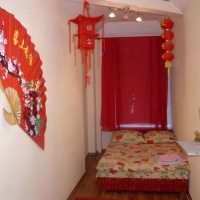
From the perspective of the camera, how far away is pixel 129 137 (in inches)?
192

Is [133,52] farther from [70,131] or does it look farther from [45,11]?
[45,11]

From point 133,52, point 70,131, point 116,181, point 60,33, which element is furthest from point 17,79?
point 133,52

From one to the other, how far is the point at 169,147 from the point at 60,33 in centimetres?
244

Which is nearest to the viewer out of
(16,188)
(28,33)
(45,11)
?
(16,188)

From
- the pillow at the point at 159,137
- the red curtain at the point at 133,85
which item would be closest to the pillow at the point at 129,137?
the pillow at the point at 159,137

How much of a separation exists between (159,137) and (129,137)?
1.62ft

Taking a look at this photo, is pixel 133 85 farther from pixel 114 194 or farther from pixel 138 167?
pixel 114 194

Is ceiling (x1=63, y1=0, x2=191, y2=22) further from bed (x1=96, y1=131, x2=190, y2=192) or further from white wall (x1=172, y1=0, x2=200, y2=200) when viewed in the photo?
bed (x1=96, y1=131, x2=190, y2=192)

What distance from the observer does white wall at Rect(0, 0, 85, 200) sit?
208 cm

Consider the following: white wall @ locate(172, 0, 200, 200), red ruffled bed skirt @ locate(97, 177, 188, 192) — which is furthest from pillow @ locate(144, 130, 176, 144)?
red ruffled bed skirt @ locate(97, 177, 188, 192)

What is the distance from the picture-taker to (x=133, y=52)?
5324mm

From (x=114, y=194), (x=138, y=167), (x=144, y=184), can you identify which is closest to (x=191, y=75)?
(x=138, y=167)

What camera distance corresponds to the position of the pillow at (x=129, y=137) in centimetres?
484

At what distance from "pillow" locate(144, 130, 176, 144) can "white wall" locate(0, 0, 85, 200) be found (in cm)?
123
